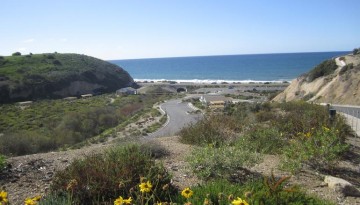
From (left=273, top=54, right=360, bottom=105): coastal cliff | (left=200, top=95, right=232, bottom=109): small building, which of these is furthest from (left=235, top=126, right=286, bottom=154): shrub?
(left=200, top=95, right=232, bottom=109): small building

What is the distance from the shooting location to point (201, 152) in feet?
Result: 24.4

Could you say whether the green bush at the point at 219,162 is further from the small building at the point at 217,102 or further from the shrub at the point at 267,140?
the small building at the point at 217,102

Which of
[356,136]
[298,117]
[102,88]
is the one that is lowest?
[102,88]

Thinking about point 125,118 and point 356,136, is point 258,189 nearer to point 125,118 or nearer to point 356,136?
point 356,136

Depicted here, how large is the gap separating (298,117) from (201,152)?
21.1 feet

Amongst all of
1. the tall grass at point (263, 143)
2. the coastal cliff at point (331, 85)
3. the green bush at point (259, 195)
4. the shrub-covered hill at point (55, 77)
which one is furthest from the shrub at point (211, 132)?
the shrub-covered hill at point (55, 77)

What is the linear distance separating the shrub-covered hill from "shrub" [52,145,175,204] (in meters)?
74.8

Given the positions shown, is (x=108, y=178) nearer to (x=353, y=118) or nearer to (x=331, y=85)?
(x=353, y=118)

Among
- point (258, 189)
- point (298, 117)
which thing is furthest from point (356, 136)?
point (258, 189)

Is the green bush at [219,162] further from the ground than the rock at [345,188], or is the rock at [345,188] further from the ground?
the green bush at [219,162]

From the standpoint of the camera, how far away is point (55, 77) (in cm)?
8994

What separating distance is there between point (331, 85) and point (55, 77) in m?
70.3

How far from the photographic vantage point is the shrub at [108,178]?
559 cm

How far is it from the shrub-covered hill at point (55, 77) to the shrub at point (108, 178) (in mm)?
74784
